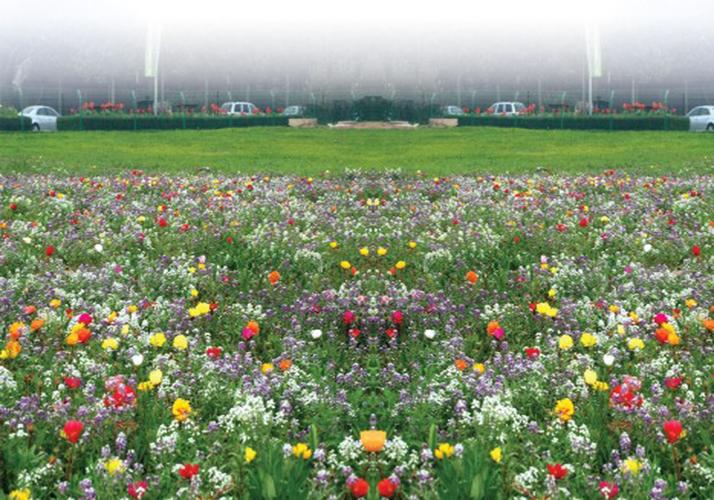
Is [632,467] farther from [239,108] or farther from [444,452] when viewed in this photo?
[239,108]

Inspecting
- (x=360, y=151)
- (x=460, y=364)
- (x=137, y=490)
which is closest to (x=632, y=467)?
(x=460, y=364)

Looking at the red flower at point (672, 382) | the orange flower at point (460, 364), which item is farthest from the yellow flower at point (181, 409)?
the red flower at point (672, 382)

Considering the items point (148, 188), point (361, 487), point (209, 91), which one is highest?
point (209, 91)

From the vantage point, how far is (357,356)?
4.81 meters

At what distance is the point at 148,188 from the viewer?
12086mm

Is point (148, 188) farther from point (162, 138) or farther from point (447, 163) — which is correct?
point (162, 138)

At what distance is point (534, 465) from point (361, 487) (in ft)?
A: 3.42

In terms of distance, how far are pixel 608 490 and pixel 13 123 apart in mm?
38537

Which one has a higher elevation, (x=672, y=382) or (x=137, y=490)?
(x=672, y=382)

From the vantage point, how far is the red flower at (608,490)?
2715 mm

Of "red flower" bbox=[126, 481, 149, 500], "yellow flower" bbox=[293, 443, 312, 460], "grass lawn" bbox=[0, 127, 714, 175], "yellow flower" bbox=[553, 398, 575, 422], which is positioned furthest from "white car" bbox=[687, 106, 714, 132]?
"red flower" bbox=[126, 481, 149, 500]

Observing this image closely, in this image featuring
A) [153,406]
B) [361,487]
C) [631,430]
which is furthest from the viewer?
[153,406]

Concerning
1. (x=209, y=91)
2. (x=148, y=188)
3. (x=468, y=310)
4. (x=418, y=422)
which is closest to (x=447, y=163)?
(x=148, y=188)

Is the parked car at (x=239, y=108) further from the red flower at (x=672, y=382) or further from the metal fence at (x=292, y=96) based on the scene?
the red flower at (x=672, y=382)
